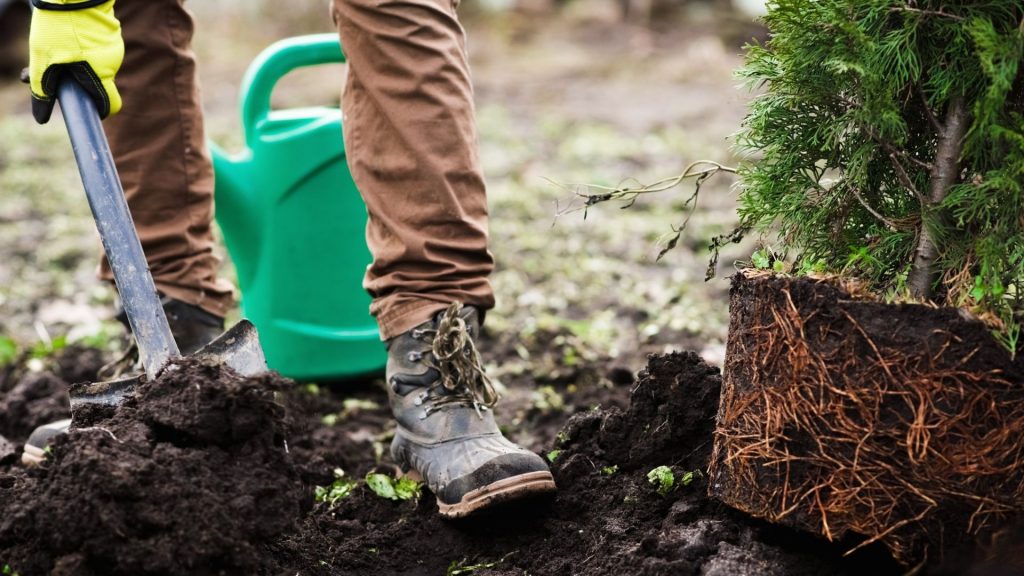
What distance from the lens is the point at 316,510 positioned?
2.22 meters

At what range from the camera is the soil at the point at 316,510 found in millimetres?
1599

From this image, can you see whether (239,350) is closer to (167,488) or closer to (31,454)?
(167,488)

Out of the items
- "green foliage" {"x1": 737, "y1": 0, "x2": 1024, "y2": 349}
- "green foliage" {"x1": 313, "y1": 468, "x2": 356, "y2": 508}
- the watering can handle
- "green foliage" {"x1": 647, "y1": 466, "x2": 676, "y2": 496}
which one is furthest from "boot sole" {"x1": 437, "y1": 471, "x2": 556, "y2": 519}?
the watering can handle

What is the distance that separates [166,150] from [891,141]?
1873 mm

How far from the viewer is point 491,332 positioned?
371 centimetres

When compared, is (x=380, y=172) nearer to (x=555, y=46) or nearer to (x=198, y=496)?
(x=198, y=496)

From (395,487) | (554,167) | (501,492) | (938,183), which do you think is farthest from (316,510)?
(554,167)

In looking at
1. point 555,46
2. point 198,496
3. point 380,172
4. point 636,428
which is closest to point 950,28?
point 636,428

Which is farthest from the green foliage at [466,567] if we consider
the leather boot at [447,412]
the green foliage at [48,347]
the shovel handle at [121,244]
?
the green foliage at [48,347]

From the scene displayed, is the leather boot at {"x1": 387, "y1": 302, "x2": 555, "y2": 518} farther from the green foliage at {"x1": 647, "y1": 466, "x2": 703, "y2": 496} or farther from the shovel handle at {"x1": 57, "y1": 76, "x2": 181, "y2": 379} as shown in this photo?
the shovel handle at {"x1": 57, "y1": 76, "x2": 181, "y2": 379}

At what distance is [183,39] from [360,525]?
1430 millimetres

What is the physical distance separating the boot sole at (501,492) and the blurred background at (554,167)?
57 cm

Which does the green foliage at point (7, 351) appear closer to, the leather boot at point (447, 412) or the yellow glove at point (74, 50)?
the yellow glove at point (74, 50)

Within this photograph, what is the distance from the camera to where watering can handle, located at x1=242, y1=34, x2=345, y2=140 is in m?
3.00
